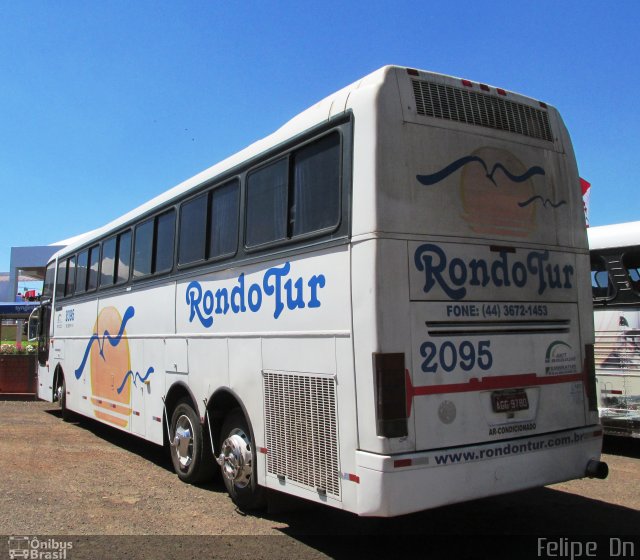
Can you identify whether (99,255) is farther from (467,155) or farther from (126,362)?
(467,155)

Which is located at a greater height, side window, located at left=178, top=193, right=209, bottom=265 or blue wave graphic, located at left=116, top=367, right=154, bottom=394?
side window, located at left=178, top=193, right=209, bottom=265

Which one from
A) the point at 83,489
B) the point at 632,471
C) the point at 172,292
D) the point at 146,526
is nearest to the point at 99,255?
the point at 172,292

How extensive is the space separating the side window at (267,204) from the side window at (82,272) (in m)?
6.19

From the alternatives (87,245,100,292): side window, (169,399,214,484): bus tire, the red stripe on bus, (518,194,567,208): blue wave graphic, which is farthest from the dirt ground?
(87,245,100,292): side window

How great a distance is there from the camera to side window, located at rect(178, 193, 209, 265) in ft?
22.0

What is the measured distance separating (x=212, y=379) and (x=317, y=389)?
Result: 196 centimetres

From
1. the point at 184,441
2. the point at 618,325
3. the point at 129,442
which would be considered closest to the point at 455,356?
the point at 184,441

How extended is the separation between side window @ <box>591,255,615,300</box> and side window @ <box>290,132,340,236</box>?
5.60 metres

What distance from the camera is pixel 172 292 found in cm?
729

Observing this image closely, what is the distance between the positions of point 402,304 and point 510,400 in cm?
127

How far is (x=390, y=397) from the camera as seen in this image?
4.12 m

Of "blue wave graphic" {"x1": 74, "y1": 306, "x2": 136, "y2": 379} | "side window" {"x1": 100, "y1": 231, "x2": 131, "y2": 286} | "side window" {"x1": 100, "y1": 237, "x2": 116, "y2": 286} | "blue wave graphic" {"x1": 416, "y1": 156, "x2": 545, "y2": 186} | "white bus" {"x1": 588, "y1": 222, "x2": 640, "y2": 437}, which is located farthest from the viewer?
"side window" {"x1": 100, "y1": 237, "x2": 116, "y2": 286}

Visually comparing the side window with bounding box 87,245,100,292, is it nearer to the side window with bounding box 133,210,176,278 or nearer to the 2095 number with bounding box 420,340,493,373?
the side window with bounding box 133,210,176,278

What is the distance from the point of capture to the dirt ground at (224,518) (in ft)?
16.5
